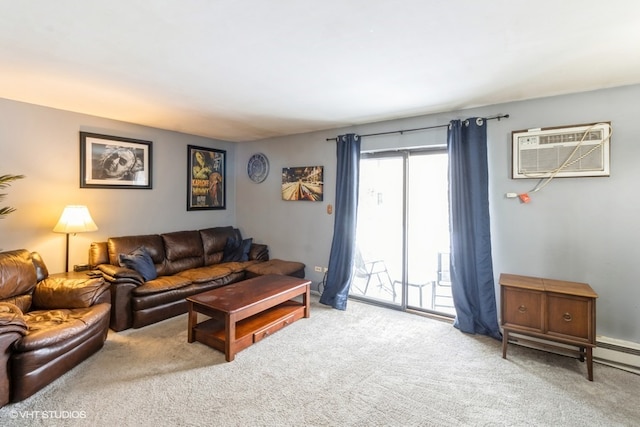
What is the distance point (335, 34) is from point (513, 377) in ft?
9.61

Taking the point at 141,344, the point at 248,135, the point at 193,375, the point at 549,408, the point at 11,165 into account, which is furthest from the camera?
the point at 248,135

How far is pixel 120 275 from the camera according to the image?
3.22 m

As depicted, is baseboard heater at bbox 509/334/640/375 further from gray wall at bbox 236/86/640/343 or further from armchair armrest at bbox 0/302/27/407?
armchair armrest at bbox 0/302/27/407

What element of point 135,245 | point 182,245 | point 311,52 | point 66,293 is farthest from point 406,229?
point 66,293

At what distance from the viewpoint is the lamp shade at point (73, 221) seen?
3.29 m

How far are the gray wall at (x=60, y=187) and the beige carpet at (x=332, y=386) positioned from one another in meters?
1.58

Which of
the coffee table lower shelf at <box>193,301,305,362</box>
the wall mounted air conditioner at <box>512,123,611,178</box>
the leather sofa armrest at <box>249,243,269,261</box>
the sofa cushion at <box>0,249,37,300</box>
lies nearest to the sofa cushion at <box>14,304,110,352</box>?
the sofa cushion at <box>0,249,37,300</box>

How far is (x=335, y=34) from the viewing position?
74.6 inches

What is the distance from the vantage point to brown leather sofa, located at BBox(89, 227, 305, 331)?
10.8 ft

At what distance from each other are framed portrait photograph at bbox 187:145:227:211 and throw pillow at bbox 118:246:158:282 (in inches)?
52.0

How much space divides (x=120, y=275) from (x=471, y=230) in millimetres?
3816

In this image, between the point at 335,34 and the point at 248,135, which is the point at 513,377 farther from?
the point at 248,135

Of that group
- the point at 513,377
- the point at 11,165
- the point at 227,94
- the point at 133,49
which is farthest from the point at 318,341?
the point at 11,165

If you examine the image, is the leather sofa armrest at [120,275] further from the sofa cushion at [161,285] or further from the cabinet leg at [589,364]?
the cabinet leg at [589,364]
